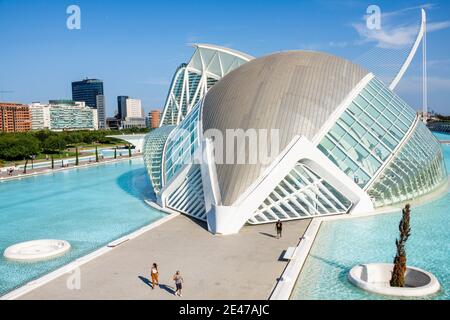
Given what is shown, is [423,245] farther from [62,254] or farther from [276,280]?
[62,254]

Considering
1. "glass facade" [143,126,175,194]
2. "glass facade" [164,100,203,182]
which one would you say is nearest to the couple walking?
"glass facade" [164,100,203,182]

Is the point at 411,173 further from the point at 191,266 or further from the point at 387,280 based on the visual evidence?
the point at 191,266

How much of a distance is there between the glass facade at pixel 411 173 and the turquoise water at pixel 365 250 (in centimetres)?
139

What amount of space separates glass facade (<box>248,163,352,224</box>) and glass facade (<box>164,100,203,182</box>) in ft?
16.1

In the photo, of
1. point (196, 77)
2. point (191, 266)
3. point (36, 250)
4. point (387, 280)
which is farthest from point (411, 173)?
point (196, 77)

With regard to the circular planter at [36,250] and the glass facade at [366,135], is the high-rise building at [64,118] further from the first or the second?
the glass facade at [366,135]

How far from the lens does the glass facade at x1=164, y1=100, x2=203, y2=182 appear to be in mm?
22653

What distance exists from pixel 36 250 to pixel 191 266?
24.5ft

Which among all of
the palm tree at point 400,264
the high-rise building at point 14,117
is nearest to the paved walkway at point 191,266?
the palm tree at point 400,264

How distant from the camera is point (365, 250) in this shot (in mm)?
15344

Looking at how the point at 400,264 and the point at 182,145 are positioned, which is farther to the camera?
the point at 182,145

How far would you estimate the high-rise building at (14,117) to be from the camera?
500 feet

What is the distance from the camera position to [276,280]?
12516 millimetres
